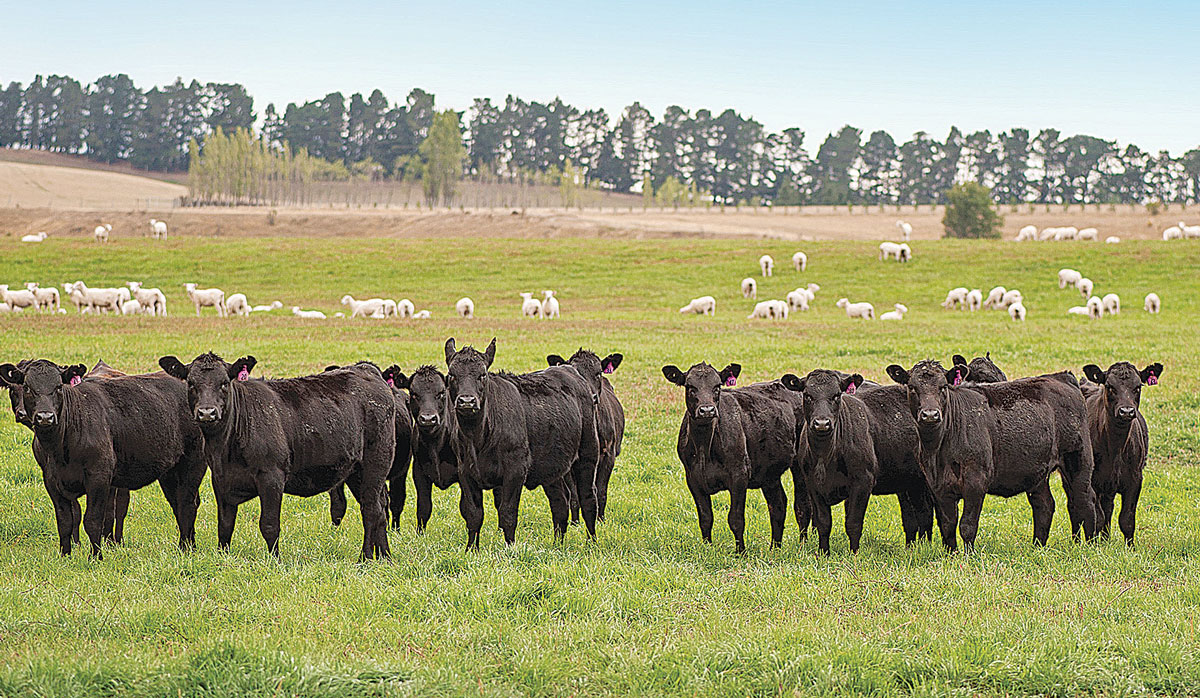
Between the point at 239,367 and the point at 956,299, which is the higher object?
the point at 239,367

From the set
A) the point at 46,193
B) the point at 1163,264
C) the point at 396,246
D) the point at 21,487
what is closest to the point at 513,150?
the point at 46,193

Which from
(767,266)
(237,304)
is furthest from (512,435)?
(767,266)

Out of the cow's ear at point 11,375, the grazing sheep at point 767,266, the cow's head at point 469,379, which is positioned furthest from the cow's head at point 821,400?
the grazing sheep at point 767,266

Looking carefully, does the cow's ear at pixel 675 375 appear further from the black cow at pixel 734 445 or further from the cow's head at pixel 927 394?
the cow's head at pixel 927 394

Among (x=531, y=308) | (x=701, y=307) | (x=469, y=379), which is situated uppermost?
(x=469, y=379)

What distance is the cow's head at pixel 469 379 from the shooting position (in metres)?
9.65

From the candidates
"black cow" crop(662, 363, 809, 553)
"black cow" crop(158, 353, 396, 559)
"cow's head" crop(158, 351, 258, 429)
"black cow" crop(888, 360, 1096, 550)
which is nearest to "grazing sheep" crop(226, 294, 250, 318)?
"black cow" crop(158, 353, 396, 559)

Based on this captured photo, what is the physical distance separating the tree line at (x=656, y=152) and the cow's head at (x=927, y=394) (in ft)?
455

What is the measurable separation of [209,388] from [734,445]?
4.73 metres

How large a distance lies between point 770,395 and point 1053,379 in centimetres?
281

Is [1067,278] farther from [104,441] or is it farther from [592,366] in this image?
[104,441]

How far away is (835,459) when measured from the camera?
9859 mm

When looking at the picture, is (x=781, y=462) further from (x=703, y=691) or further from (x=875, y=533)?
(x=703, y=691)

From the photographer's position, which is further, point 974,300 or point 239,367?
point 974,300
